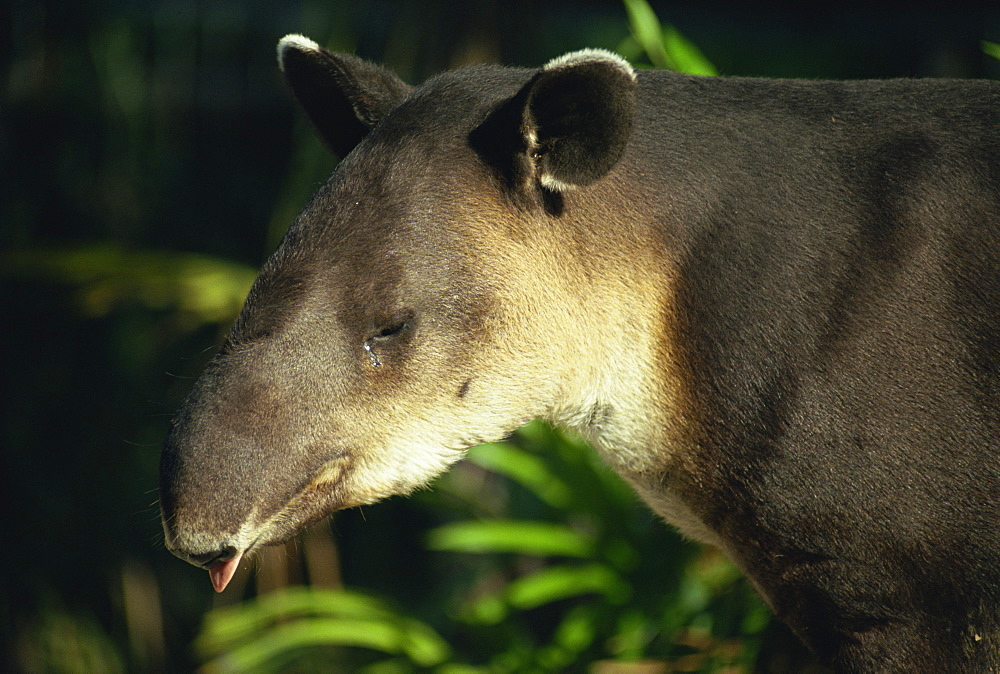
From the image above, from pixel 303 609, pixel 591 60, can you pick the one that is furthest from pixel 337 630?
pixel 591 60

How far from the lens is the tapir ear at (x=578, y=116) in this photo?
2215 millimetres

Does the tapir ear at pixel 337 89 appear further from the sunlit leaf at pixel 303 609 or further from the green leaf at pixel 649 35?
the sunlit leaf at pixel 303 609

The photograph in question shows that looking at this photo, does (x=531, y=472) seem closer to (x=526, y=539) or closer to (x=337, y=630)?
(x=526, y=539)

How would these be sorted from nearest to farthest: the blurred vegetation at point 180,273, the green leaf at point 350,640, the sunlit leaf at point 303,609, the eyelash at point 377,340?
the eyelash at point 377,340, the green leaf at point 350,640, the sunlit leaf at point 303,609, the blurred vegetation at point 180,273

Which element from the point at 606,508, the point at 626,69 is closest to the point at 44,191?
the point at 606,508

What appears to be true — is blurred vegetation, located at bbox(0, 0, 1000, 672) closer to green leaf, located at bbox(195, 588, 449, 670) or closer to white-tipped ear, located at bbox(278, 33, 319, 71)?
green leaf, located at bbox(195, 588, 449, 670)

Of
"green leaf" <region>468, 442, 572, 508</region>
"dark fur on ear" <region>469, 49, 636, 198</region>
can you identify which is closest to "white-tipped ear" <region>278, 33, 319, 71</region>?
"dark fur on ear" <region>469, 49, 636, 198</region>

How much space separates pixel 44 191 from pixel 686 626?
4.94m

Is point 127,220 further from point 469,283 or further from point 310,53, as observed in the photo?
point 469,283

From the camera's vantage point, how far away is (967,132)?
240 centimetres

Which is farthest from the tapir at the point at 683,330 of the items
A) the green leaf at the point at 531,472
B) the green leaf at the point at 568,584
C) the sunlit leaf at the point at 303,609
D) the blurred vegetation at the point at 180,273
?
the sunlit leaf at the point at 303,609

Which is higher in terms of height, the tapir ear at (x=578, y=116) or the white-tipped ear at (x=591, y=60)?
the white-tipped ear at (x=591, y=60)

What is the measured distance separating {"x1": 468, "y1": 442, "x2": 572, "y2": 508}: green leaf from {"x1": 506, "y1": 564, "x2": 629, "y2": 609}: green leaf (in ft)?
0.98

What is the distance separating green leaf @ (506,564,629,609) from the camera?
13.4ft
